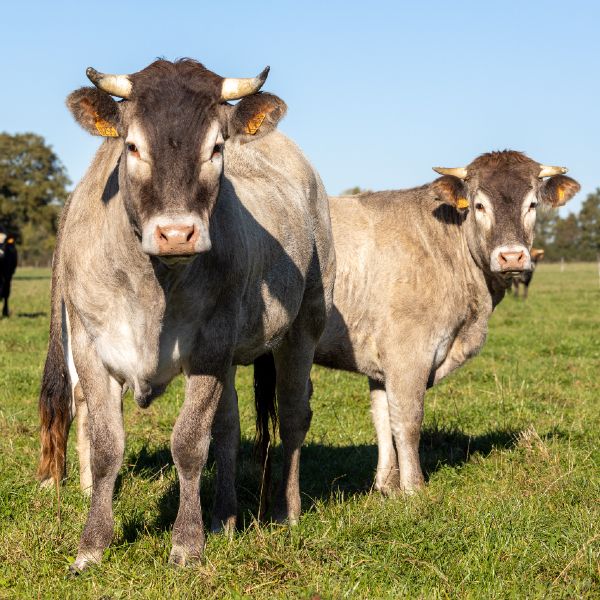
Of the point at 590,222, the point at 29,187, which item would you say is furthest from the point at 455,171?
the point at 590,222

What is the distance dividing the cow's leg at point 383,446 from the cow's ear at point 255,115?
2.90 metres

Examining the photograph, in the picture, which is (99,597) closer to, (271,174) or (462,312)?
Answer: (271,174)

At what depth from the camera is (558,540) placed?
4438mm

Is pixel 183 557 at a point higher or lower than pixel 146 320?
lower

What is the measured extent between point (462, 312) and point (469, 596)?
349 centimetres

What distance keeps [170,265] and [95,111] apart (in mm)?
788

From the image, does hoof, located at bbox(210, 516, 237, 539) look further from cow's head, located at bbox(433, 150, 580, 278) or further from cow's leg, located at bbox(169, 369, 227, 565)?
cow's head, located at bbox(433, 150, 580, 278)

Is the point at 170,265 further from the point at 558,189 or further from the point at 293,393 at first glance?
the point at 558,189

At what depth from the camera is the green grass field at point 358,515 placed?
3.90 m

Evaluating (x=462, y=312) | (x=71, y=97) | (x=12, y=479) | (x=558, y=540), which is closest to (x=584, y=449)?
(x=462, y=312)

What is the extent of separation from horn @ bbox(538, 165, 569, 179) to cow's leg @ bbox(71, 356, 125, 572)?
4.38 metres

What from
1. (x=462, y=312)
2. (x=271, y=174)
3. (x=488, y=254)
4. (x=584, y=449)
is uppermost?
(x=271, y=174)

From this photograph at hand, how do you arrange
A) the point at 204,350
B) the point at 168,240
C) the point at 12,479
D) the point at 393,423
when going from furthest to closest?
1. the point at 393,423
2. the point at 12,479
3. the point at 204,350
4. the point at 168,240

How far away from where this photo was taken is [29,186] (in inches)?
2544
